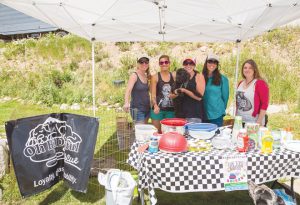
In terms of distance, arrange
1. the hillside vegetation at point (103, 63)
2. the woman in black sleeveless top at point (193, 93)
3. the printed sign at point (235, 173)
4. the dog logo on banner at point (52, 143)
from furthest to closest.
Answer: the hillside vegetation at point (103, 63) < the woman in black sleeveless top at point (193, 93) < the dog logo on banner at point (52, 143) < the printed sign at point (235, 173)

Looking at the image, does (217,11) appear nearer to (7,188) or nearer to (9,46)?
(7,188)

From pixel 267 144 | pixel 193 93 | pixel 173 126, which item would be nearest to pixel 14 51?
pixel 193 93

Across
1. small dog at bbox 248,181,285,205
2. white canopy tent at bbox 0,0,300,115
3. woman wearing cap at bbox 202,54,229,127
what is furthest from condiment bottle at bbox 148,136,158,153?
white canopy tent at bbox 0,0,300,115

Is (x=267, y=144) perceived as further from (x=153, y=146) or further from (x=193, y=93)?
(x=193, y=93)

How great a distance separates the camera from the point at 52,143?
12.0ft

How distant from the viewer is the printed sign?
2.89 meters

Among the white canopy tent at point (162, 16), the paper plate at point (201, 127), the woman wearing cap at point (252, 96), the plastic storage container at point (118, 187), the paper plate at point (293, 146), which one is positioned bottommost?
the plastic storage container at point (118, 187)

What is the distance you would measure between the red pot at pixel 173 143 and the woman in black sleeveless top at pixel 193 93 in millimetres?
1265

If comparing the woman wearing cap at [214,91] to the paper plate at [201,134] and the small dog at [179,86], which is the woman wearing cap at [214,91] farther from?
the paper plate at [201,134]

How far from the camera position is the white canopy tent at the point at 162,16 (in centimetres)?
416

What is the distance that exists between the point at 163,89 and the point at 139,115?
549 mm

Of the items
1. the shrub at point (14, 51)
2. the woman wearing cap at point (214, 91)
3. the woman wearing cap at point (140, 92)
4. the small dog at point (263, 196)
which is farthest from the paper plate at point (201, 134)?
the shrub at point (14, 51)

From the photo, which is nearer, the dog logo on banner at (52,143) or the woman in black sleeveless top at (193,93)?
the dog logo on banner at (52,143)

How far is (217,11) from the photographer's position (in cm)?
442
